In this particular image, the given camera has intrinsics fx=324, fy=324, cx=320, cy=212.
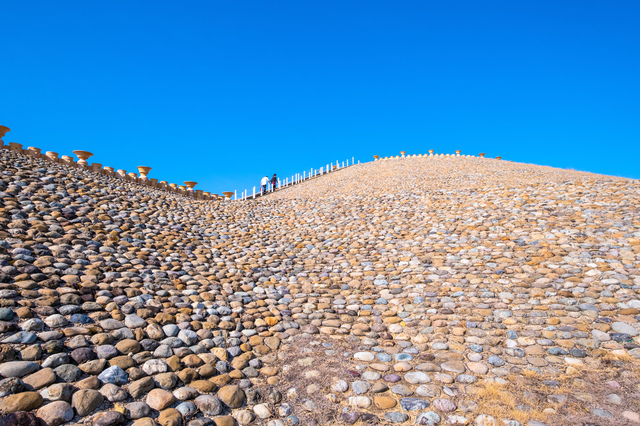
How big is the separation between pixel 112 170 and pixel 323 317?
14.8 metres

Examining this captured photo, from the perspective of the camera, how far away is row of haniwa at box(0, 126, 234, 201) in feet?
43.2

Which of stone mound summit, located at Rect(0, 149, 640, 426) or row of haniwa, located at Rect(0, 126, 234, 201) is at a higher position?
row of haniwa, located at Rect(0, 126, 234, 201)

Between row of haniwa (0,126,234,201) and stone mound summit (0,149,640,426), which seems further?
row of haniwa (0,126,234,201)

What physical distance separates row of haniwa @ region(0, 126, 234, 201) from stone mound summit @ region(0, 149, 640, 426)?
3.95 meters

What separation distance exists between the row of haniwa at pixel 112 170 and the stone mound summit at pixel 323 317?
3.95 m

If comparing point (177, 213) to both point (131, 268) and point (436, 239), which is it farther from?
point (436, 239)

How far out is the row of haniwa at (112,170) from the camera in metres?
13.2

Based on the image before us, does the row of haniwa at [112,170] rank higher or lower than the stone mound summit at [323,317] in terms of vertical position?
higher

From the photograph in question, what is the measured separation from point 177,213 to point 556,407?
39.8 ft

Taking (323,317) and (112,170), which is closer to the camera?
(323,317)

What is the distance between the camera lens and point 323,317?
576 centimetres

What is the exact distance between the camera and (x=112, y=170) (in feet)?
51.6

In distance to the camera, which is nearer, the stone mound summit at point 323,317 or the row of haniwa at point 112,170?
the stone mound summit at point 323,317

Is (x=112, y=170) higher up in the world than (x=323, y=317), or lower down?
higher up
